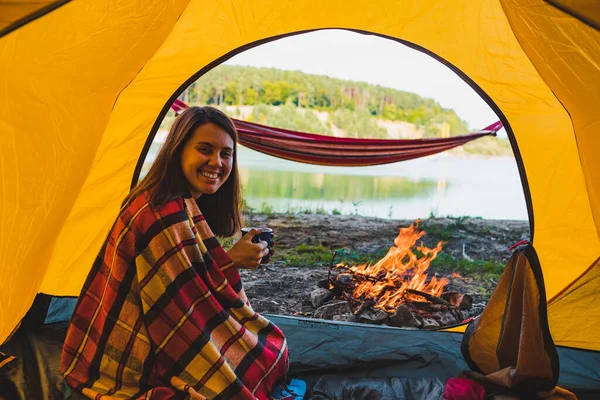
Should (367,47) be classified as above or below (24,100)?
above

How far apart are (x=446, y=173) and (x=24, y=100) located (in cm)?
854

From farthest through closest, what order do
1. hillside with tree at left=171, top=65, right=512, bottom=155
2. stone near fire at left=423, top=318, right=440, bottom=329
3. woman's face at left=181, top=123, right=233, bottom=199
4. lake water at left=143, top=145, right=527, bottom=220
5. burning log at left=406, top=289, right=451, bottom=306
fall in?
hillside with tree at left=171, top=65, right=512, bottom=155
lake water at left=143, top=145, right=527, bottom=220
burning log at left=406, top=289, right=451, bottom=306
stone near fire at left=423, top=318, right=440, bottom=329
woman's face at left=181, top=123, right=233, bottom=199

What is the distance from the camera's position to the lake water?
18.9ft

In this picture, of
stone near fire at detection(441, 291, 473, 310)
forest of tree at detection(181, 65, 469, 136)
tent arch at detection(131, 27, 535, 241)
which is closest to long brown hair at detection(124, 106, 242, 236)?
tent arch at detection(131, 27, 535, 241)

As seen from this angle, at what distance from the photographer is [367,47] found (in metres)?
11.4

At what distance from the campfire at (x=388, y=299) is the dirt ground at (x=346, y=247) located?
0.14 metres

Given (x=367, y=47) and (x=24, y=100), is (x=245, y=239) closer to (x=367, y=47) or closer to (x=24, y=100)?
(x=24, y=100)

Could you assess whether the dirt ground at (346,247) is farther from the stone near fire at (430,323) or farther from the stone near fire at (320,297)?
the stone near fire at (430,323)

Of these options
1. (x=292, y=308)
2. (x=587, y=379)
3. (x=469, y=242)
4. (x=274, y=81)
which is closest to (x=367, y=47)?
(x=274, y=81)

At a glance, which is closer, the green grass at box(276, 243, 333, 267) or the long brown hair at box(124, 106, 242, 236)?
the long brown hair at box(124, 106, 242, 236)

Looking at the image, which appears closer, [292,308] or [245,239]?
[245,239]

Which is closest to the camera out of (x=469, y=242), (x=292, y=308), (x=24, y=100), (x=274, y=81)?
(x=24, y=100)

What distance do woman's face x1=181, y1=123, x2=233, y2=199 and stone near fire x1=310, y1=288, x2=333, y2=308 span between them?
4.52 ft

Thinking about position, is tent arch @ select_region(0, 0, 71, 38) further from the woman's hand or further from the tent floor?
the tent floor
